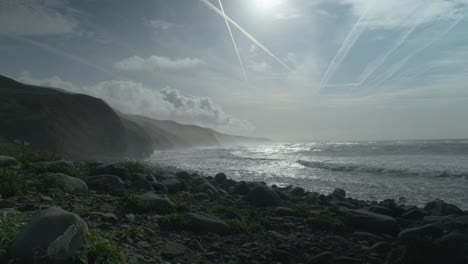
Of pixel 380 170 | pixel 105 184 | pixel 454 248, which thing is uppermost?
pixel 105 184

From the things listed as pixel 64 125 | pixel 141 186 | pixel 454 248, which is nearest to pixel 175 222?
pixel 141 186

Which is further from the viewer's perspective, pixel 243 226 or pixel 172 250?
pixel 243 226

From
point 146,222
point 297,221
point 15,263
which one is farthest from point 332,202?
point 15,263

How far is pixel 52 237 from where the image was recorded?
4086mm

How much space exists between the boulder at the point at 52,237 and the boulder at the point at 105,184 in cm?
493

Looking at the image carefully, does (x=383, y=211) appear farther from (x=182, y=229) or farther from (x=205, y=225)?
(x=182, y=229)

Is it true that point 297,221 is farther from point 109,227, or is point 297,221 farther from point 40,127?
point 40,127

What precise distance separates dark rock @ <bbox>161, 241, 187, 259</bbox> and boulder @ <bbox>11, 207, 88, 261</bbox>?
57.6 inches

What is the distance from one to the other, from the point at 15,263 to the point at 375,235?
25.3 ft

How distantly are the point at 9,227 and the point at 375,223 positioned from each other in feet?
27.6

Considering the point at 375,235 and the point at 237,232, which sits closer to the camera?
the point at 237,232

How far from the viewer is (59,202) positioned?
6781 mm

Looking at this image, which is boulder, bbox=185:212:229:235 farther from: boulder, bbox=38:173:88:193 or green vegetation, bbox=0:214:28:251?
boulder, bbox=38:173:88:193

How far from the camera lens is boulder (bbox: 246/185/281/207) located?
35.7 feet
